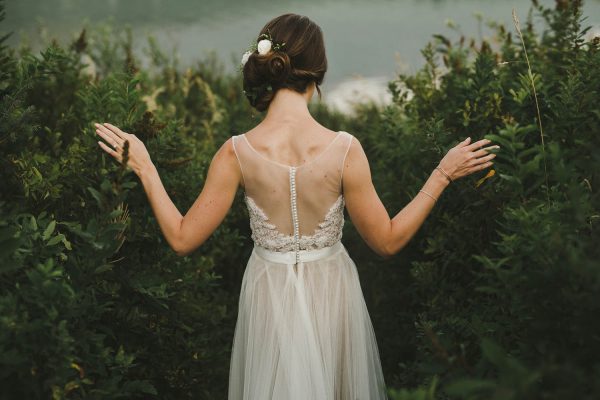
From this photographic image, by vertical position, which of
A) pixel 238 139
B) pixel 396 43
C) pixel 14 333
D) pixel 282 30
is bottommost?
pixel 14 333

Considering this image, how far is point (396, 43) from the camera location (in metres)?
12.7

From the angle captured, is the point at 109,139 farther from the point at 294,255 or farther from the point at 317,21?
the point at 317,21

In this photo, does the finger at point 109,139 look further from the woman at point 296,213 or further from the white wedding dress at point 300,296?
the white wedding dress at point 300,296

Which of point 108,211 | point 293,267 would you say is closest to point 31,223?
point 108,211

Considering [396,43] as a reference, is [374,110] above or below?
below

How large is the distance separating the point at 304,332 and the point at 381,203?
0.61m

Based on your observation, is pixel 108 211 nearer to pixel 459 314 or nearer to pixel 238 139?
pixel 238 139

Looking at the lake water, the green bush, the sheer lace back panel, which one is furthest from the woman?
the lake water

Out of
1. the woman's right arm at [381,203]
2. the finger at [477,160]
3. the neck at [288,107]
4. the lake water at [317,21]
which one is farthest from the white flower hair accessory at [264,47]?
the lake water at [317,21]

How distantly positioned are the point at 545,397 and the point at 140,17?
45.1 ft

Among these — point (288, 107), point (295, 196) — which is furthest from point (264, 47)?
point (295, 196)

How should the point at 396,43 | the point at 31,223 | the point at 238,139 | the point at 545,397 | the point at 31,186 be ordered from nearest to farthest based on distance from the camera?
the point at 545,397 → the point at 31,223 → the point at 238,139 → the point at 31,186 → the point at 396,43

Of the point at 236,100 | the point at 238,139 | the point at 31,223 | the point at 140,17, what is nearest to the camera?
the point at 31,223

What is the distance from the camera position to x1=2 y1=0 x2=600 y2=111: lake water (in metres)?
12.1
